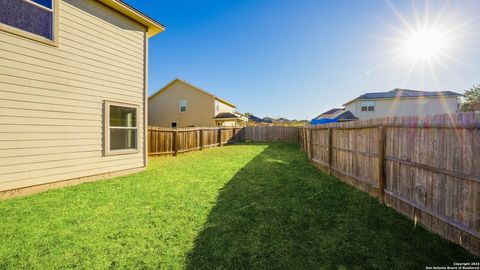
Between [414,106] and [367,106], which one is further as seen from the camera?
[367,106]

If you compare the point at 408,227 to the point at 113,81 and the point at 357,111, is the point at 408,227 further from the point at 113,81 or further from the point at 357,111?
the point at 357,111

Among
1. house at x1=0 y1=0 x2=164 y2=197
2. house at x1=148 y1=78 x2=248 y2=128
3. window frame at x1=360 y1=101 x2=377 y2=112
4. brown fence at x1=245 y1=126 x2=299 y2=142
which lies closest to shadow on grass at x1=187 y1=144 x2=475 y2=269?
house at x1=0 y1=0 x2=164 y2=197

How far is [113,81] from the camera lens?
21.1 feet

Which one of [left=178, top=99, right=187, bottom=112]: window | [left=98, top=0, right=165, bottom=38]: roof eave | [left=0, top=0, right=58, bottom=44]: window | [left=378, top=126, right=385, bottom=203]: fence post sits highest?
[left=98, top=0, right=165, bottom=38]: roof eave

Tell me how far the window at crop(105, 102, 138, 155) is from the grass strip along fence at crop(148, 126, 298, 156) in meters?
3.19

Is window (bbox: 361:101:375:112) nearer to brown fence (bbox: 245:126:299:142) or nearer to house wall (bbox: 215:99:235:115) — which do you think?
brown fence (bbox: 245:126:299:142)

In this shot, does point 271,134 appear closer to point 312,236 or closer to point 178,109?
point 178,109

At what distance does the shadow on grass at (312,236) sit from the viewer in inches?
96.3

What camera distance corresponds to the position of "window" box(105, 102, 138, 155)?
20.4 feet

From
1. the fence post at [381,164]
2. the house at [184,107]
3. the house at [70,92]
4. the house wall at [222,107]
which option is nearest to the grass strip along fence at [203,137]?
the house at [184,107]

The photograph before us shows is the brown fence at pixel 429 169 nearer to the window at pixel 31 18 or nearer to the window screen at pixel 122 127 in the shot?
the window screen at pixel 122 127

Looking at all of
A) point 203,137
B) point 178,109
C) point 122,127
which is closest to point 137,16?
point 122,127

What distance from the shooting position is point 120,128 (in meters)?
6.64

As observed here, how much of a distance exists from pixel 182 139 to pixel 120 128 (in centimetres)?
625
